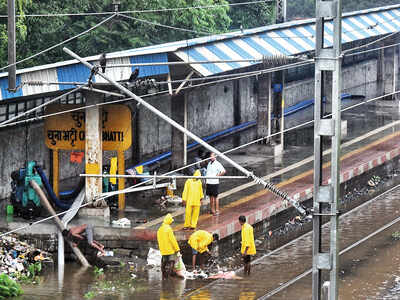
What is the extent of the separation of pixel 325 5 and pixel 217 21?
25830 millimetres

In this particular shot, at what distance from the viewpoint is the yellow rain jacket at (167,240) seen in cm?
1823

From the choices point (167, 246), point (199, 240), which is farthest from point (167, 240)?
point (199, 240)

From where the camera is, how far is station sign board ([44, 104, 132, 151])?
2145 cm

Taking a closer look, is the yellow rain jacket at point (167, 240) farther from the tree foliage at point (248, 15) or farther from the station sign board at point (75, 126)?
the tree foliage at point (248, 15)

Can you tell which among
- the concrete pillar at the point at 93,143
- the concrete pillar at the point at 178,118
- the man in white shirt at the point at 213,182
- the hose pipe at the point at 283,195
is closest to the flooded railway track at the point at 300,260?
the man in white shirt at the point at 213,182

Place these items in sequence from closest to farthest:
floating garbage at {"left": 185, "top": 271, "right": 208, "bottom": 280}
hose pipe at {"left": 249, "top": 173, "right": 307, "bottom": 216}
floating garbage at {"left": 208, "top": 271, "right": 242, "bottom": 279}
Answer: hose pipe at {"left": 249, "top": 173, "right": 307, "bottom": 216} → floating garbage at {"left": 185, "top": 271, "right": 208, "bottom": 280} → floating garbage at {"left": 208, "top": 271, "right": 242, "bottom": 279}

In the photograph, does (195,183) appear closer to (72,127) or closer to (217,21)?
(72,127)

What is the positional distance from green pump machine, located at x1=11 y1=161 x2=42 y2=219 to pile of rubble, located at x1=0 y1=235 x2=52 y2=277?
1066 millimetres

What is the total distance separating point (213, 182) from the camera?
70.4 ft

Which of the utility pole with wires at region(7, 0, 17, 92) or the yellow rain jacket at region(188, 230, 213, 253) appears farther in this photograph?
the yellow rain jacket at region(188, 230, 213, 253)

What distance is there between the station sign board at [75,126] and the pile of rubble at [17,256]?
2625mm

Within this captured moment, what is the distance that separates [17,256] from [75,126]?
3512 millimetres

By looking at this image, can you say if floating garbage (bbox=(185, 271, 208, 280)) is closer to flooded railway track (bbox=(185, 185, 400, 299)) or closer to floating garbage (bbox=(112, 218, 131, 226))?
flooded railway track (bbox=(185, 185, 400, 299))

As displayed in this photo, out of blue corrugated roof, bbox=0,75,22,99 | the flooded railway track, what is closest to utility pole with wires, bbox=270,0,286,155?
the flooded railway track
